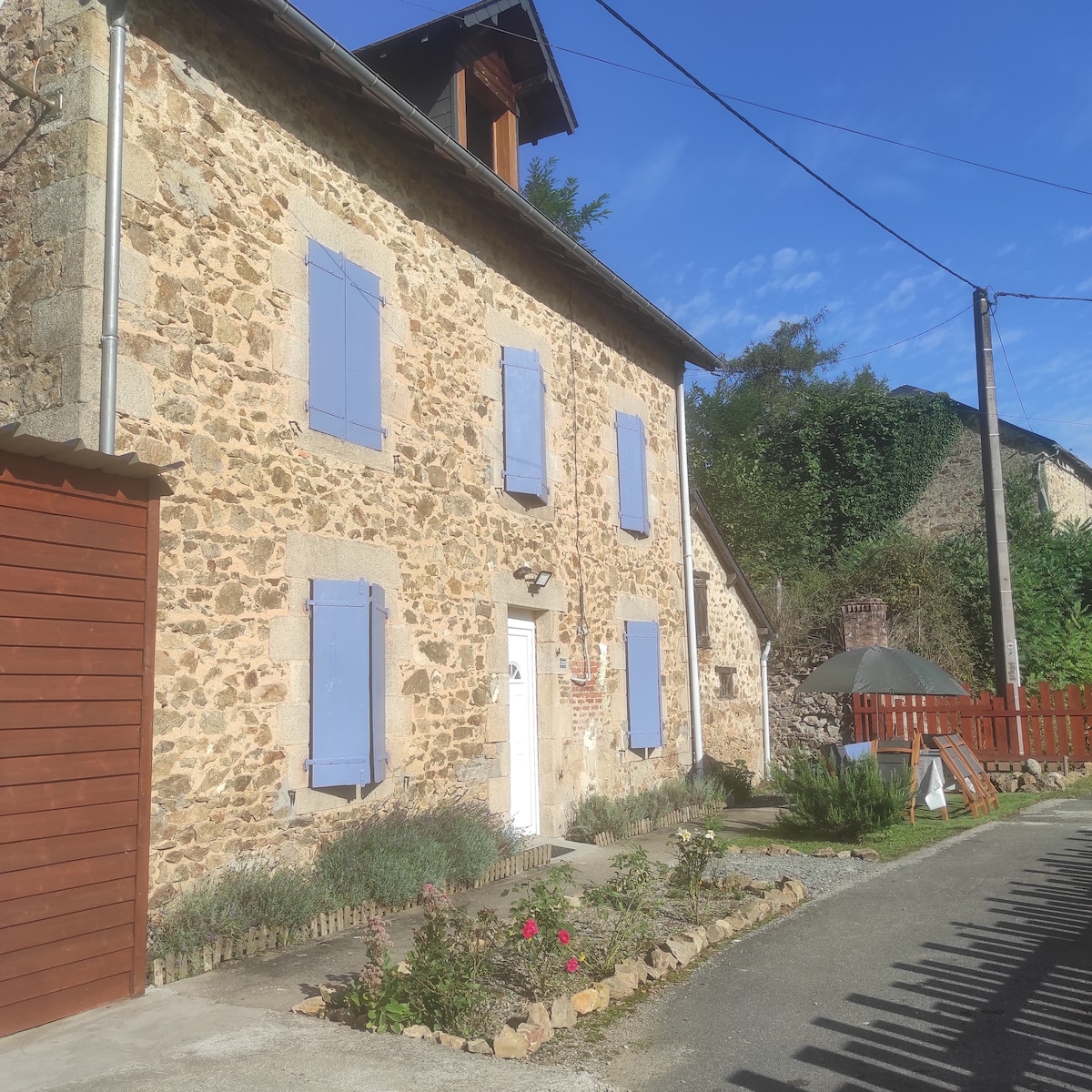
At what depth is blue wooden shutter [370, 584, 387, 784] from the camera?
22.8ft

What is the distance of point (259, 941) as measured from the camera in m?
5.53

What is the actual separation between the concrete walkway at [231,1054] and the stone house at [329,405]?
0.99 meters

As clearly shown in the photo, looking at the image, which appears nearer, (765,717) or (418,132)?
(418,132)

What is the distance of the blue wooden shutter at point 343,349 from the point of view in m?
6.89

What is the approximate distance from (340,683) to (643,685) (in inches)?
184

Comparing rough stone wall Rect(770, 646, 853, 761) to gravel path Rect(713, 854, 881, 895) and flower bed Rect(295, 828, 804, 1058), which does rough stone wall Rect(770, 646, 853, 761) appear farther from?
flower bed Rect(295, 828, 804, 1058)

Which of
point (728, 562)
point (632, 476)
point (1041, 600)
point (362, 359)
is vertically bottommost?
point (1041, 600)

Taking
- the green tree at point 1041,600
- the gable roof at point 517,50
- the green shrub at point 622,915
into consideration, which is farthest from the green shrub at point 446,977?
the green tree at point 1041,600

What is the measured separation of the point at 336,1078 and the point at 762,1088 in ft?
4.99

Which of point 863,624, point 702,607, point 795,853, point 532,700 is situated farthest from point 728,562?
point 795,853

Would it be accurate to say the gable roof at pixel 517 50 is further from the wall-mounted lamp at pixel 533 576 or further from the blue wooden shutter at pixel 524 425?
the wall-mounted lamp at pixel 533 576


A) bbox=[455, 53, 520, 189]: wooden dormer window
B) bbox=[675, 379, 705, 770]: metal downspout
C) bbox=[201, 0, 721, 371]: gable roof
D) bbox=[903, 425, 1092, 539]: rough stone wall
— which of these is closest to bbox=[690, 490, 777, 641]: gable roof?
bbox=[675, 379, 705, 770]: metal downspout

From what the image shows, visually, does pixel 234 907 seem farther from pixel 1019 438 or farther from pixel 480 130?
pixel 1019 438

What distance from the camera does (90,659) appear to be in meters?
4.68
